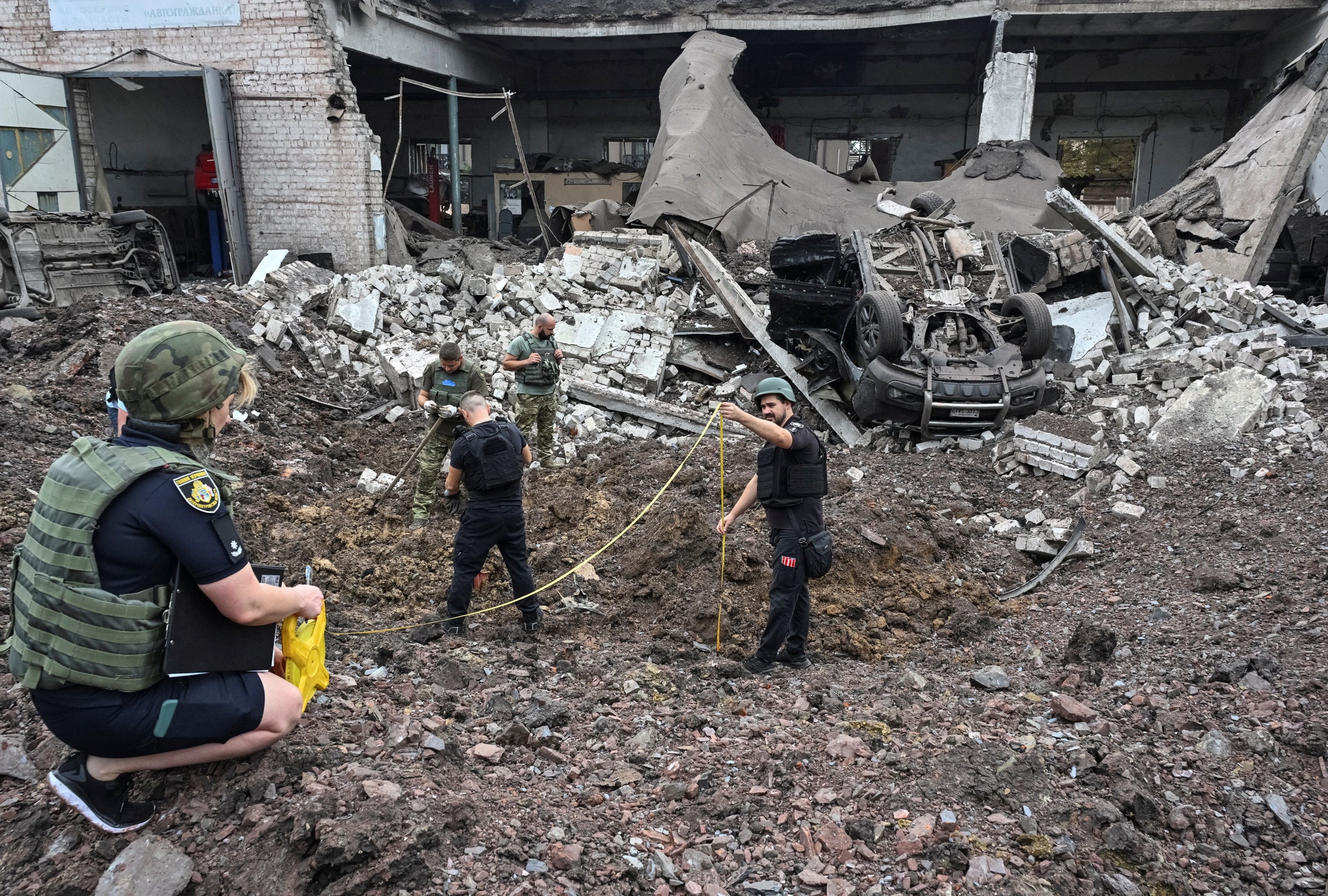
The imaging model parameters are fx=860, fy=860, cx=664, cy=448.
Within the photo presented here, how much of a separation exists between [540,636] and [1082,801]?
9.62ft

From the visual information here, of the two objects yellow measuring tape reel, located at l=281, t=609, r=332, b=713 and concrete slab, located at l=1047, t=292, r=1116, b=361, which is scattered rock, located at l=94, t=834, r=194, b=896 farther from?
concrete slab, located at l=1047, t=292, r=1116, b=361

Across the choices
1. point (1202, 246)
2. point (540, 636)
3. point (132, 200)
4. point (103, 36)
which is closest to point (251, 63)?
point (103, 36)

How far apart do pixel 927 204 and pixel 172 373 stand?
10845 mm

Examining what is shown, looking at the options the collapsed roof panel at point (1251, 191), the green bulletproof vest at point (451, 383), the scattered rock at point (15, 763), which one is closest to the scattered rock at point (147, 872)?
the scattered rock at point (15, 763)

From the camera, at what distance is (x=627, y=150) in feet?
68.7

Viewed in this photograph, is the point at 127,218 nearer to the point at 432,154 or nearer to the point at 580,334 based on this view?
the point at 580,334

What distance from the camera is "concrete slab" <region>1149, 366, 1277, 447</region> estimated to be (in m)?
7.31

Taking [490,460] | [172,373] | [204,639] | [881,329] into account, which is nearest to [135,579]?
[204,639]

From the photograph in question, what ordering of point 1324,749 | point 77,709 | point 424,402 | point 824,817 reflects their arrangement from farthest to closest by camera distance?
point 424,402 → point 1324,749 → point 824,817 → point 77,709

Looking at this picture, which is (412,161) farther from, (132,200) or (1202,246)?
(1202,246)

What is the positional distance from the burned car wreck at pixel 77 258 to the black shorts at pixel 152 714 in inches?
374

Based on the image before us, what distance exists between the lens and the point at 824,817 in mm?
2982

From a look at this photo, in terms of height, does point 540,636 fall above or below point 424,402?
below

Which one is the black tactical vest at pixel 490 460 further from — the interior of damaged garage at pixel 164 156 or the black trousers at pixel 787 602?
the interior of damaged garage at pixel 164 156
